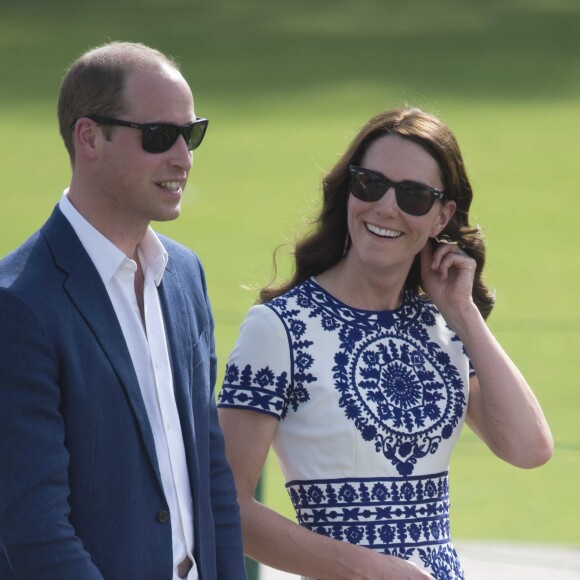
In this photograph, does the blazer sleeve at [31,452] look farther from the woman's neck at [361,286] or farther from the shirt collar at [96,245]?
the woman's neck at [361,286]

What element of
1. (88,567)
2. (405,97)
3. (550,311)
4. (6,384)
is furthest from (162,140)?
(405,97)

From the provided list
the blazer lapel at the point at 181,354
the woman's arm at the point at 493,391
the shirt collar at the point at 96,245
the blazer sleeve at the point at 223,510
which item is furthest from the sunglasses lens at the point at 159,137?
the woman's arm at the point at 493,391

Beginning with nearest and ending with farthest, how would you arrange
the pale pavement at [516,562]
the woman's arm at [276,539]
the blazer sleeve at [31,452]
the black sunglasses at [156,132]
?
the blazer sleeve at [31,452] → the black sunglasses at [156,132] → the woman's arm at [276,539] → the pale pavement at [516,562]

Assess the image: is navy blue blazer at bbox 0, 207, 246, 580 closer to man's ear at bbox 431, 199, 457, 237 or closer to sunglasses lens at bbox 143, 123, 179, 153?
sunglasses lens at bbox 143, 123, 179, 153

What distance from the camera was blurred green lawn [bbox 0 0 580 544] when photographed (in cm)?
711

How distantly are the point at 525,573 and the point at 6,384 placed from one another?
320 centimetres

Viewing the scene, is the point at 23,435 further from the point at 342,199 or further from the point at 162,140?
the point at 342,199

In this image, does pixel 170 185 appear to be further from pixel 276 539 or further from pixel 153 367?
pixel 276 539

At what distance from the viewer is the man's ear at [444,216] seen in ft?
9.84

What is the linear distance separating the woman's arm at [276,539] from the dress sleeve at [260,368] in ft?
0.09

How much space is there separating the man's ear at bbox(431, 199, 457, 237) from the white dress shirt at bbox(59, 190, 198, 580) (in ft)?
3.00

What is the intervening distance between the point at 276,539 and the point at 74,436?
27.5 inches

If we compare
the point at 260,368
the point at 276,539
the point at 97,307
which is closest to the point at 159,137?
the point at 97,307

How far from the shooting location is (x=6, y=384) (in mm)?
2076
